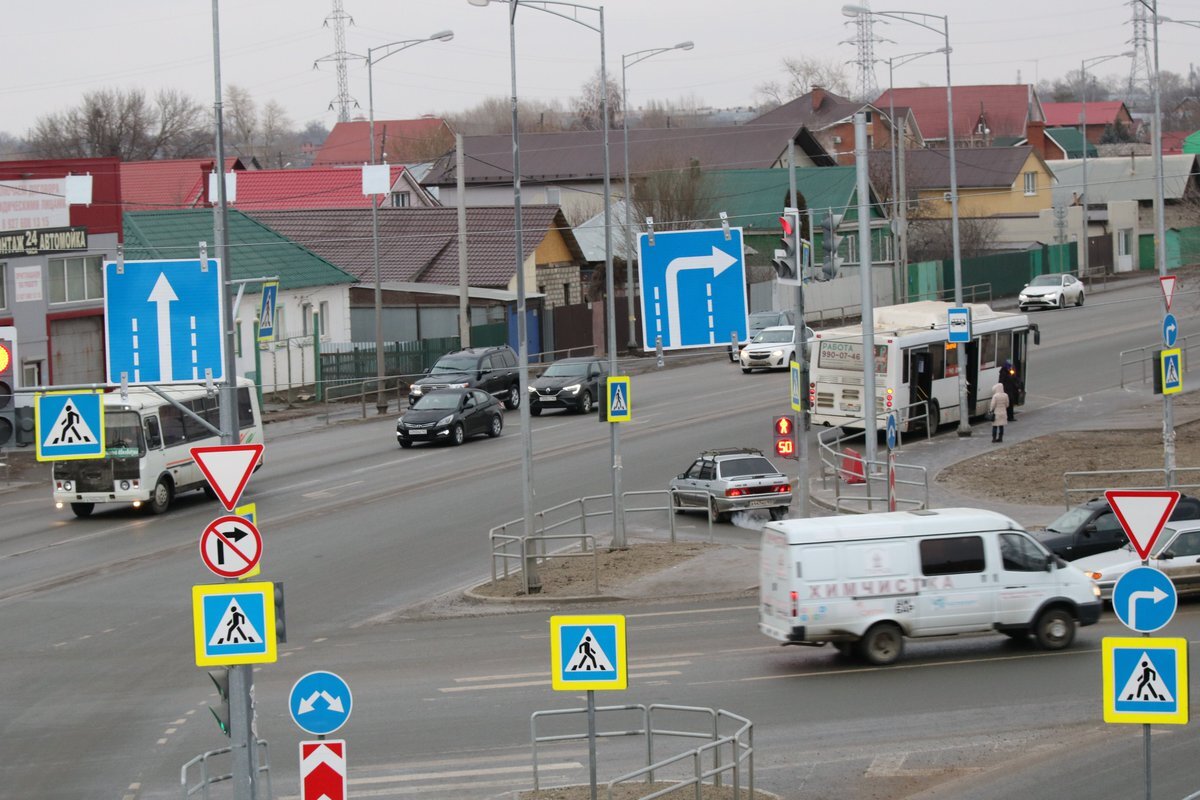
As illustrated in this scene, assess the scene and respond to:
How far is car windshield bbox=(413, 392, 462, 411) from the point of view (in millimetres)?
39406

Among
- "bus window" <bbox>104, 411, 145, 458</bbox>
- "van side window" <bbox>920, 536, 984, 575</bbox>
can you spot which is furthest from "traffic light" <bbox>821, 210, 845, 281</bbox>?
"bus window" <bbox>104, 411, 145, 458</bbox>

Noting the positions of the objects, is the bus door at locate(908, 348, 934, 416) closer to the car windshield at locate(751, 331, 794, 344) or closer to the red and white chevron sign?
the car windshield at locate(751, 331, 794, 344)

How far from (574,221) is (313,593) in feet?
179

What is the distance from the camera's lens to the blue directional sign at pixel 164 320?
15.9 metres

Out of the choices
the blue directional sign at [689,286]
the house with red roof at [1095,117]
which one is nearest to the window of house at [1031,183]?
the house with red roof at [1095,117]

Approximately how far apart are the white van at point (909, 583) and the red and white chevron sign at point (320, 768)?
8.53 m

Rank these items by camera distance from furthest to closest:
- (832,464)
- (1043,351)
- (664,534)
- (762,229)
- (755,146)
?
(755,146), (762,229), (1043,351), (832,464), (664,534)

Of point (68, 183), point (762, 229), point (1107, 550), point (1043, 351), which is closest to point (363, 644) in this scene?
point (1107, 550)

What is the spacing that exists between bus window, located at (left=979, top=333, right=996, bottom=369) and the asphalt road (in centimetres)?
1043

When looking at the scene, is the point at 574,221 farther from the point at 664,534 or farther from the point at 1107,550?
the point at 1107,550

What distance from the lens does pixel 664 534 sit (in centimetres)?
2908

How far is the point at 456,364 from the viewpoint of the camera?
45562 millimetres

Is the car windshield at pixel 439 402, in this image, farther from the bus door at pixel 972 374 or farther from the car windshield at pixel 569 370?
the bus door at pixel 972 374

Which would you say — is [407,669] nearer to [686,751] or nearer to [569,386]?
[686,751]
